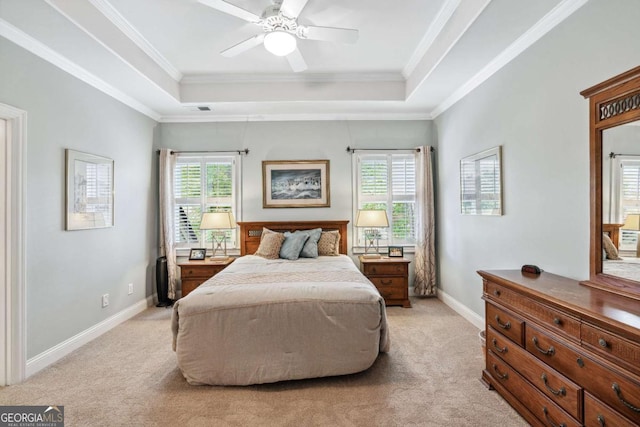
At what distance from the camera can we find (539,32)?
2.51 metres

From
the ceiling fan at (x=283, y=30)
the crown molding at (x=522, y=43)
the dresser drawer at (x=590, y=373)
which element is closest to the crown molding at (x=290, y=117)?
the crown molding at (x=522, y=43)

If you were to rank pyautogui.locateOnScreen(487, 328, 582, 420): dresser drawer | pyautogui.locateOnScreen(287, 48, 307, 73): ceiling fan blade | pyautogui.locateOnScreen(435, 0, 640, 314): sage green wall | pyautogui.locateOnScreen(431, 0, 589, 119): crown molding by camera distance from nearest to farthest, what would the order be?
1. pyautogui.locateOnScreen(487, 328, 582, 420): dresser drawer
2. pyautogui.locateOnScreen(435, 0, 640, 314): sage green wall
3. pyautogui.locateOnScreen(431, 0, 589, 119): crown molding
4. pyautogui.locateOnScreen(287, 48, 307, 73): ceiling fan blade

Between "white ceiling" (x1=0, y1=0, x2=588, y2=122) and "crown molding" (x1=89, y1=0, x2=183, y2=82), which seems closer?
"white ceiling" (x1=0, y1=0, x2=588, y2=122)

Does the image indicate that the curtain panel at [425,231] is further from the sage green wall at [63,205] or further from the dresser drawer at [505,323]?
the sage green wall at [63,205]

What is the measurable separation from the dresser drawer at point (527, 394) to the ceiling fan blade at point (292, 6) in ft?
9.27

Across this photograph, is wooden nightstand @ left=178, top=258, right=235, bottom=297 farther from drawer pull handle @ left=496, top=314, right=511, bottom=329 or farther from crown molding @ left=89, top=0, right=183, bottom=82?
drawer pull handle @ left=496, top=314, right=511, bottom=329

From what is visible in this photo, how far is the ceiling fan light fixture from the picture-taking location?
248 centimetres

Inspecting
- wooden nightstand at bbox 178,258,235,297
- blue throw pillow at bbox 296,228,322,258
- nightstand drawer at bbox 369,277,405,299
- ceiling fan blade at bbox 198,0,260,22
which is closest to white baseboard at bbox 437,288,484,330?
nightstand drawer at bbox 369,277,405,299

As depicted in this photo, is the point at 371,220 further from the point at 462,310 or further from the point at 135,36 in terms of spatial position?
the point at 135,36

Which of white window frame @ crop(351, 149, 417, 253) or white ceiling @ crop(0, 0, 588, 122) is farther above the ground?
white ceiling @ crop(0, 0, 588, 122)

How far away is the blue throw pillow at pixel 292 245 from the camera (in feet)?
13.3

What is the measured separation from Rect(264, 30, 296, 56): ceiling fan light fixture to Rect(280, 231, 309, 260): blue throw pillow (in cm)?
227

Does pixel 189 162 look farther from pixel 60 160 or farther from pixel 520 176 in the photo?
pixel 520 176

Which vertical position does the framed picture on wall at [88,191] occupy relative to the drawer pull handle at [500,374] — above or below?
above
